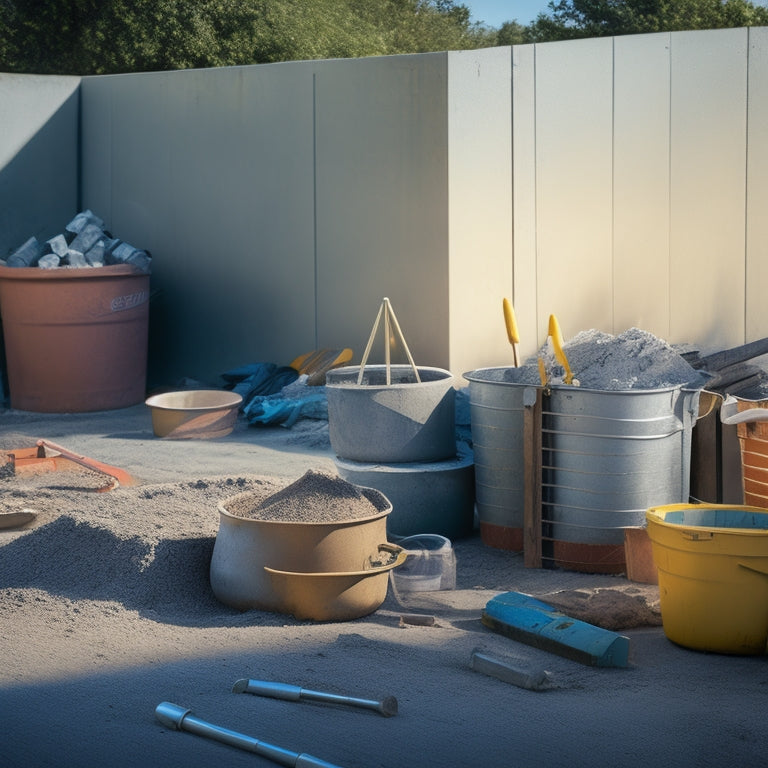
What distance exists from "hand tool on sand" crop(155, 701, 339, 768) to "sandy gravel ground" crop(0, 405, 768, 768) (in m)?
0.03

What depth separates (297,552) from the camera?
3.99 m

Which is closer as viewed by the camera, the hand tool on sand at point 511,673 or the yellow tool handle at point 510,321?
the hand tool on sand at point 511,673

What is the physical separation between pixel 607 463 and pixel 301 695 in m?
2.04

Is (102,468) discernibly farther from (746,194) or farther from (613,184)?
(746,194)

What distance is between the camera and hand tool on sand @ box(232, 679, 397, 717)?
10.2 ft

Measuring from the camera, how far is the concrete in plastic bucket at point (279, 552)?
13.1ft

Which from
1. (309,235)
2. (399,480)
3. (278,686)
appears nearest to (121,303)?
(309,235)

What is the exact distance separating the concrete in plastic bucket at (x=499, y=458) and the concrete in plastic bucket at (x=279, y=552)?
3.69 ft

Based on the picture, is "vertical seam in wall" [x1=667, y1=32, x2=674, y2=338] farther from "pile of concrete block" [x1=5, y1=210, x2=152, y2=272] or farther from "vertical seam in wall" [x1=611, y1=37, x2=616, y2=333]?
"pile of concrete block" [x1=5, y1=210, x2=152, y2=272]

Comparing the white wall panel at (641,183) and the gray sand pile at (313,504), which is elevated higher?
the white wall panel at (641,183)

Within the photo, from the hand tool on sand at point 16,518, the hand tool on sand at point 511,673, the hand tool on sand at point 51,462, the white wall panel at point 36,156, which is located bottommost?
the hand tool on sand at point 511,673

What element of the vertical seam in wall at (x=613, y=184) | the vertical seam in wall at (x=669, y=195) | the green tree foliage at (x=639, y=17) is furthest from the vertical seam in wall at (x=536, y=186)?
the green tree foliage at (x=639, y=17)

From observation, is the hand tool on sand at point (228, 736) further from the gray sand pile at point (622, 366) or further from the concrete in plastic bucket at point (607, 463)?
the gray sand pile at point (622, 366)

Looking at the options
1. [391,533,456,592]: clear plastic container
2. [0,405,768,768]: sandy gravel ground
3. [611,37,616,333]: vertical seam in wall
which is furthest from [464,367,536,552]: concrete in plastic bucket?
[611,37,616,333]: vertical seam in wall
